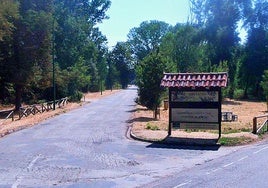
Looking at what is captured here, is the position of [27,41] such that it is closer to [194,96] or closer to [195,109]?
[194,96]

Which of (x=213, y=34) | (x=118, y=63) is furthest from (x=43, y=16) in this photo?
(x=118, y=63)

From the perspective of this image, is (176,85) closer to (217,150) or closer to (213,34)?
(217,150)

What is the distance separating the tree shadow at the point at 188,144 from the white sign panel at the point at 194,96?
1991 millimetres

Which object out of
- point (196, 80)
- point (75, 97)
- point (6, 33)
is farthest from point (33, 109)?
point (75, 97)

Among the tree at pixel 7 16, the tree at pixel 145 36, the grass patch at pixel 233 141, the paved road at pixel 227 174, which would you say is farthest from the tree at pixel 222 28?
the paved road at pixel 227 174

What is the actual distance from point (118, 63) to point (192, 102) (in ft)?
410

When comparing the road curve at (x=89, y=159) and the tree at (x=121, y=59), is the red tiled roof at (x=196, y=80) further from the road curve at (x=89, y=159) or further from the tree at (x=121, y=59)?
the tree at (x=121, y=59)

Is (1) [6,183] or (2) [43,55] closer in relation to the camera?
(1) [6,183]

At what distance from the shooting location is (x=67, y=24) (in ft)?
212

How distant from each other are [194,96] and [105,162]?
7.72 meters

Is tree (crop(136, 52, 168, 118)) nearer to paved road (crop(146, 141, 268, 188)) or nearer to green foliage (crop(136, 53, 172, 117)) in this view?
green foliage (crop(136, 53, 172, 117))

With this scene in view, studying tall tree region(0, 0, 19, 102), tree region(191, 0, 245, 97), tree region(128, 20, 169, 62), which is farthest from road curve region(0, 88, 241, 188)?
tree region(128, 20, 169, 62)

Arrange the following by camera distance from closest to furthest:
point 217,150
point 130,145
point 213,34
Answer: point 217,150, point 130,145, point 213,34

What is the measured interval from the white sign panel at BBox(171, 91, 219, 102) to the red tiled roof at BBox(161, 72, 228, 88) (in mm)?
539
